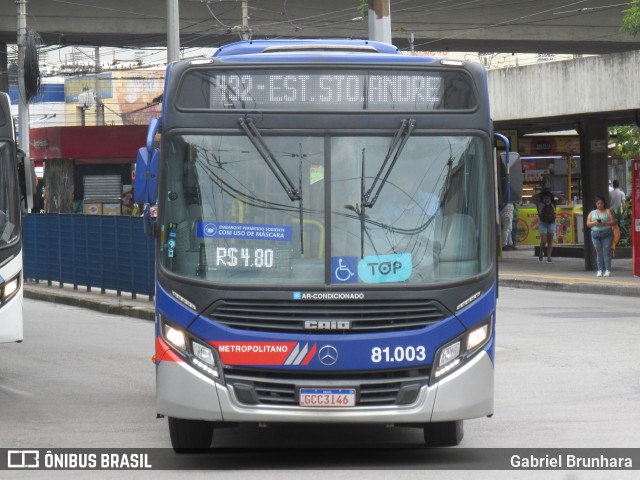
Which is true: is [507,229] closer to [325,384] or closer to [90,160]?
[90,160]

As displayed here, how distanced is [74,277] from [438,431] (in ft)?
59.1

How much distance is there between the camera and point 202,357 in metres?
8.69

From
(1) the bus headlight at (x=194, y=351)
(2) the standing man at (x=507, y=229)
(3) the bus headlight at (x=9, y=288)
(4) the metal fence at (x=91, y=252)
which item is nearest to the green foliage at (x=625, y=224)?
(2) the standing man at (x=507, y=229)

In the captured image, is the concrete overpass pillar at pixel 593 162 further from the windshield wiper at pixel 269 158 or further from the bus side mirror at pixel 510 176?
the windshield wiper at pixel 269 158

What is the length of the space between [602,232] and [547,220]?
18.0ft

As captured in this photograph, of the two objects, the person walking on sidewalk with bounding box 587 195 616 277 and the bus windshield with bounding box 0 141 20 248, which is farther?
the person walking on sidewalk with bounding box 587 195 616 277

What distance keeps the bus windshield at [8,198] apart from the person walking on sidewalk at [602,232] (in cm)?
1639

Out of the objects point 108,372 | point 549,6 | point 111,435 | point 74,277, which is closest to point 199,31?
point 549,6

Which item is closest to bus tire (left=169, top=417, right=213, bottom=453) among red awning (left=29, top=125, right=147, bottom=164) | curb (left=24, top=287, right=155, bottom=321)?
curb (left=24, top=287, right=155, bottom=321)

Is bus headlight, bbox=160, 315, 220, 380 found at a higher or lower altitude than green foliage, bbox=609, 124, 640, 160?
lower

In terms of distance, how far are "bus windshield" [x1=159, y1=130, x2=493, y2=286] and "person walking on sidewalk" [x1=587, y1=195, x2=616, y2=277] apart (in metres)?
18.6

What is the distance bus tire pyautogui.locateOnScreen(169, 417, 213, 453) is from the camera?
916 centimetres

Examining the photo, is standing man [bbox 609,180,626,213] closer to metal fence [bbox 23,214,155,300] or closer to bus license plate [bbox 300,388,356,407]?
metal fence [bbox 23,214,155,300]

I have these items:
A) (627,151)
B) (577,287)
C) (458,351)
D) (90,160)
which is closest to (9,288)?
(458,351)
